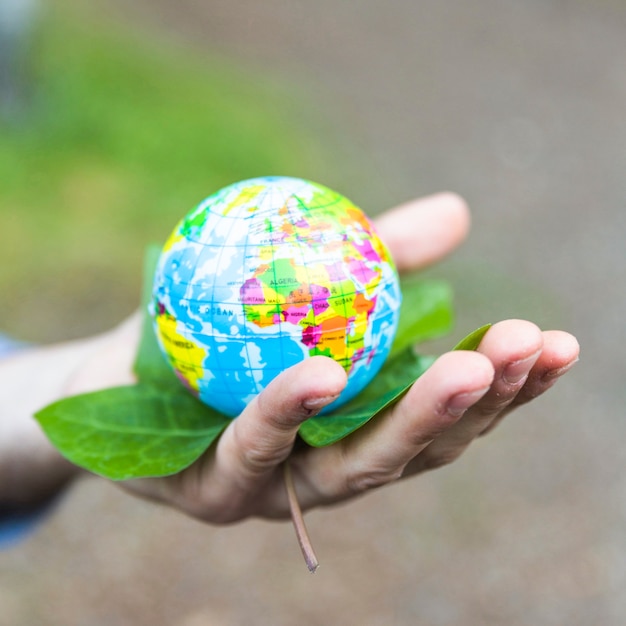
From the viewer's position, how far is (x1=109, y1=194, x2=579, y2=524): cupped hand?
4.23 ft

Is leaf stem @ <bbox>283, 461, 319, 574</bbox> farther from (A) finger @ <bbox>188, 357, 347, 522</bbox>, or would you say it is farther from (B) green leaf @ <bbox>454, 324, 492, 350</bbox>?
(B) green leaf @ <bbox>454, 324, 492, 350</bbox>

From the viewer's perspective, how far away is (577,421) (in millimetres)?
3688

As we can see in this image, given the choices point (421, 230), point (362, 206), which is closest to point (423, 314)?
point (421, 230)

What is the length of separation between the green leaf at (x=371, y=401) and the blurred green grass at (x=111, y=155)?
2.46 meters

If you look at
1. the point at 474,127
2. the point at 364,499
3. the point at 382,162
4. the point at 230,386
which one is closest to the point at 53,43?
the point at 382,162

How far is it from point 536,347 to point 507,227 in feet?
12.5

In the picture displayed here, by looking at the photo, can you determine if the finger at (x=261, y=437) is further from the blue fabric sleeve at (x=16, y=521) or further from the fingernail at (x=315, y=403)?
the blue fabric sleeve at (x=16, y=521)

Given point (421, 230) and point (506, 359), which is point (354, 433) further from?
point (421, 230)

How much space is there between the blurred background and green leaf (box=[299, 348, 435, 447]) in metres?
1.43

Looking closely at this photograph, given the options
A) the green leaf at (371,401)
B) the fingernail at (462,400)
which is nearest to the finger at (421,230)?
the green leaf at (371,401)

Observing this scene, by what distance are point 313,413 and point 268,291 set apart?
0.90 feet

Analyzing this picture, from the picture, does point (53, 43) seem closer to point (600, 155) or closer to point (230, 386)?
point (600, 155)

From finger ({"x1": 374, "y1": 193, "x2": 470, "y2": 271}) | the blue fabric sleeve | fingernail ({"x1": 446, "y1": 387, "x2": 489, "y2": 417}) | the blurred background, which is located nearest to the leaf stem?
fingernail ({"x1": 446, "y1": 387, "x2": 489, "y2": 417})

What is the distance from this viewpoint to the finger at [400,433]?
126 centimetres
